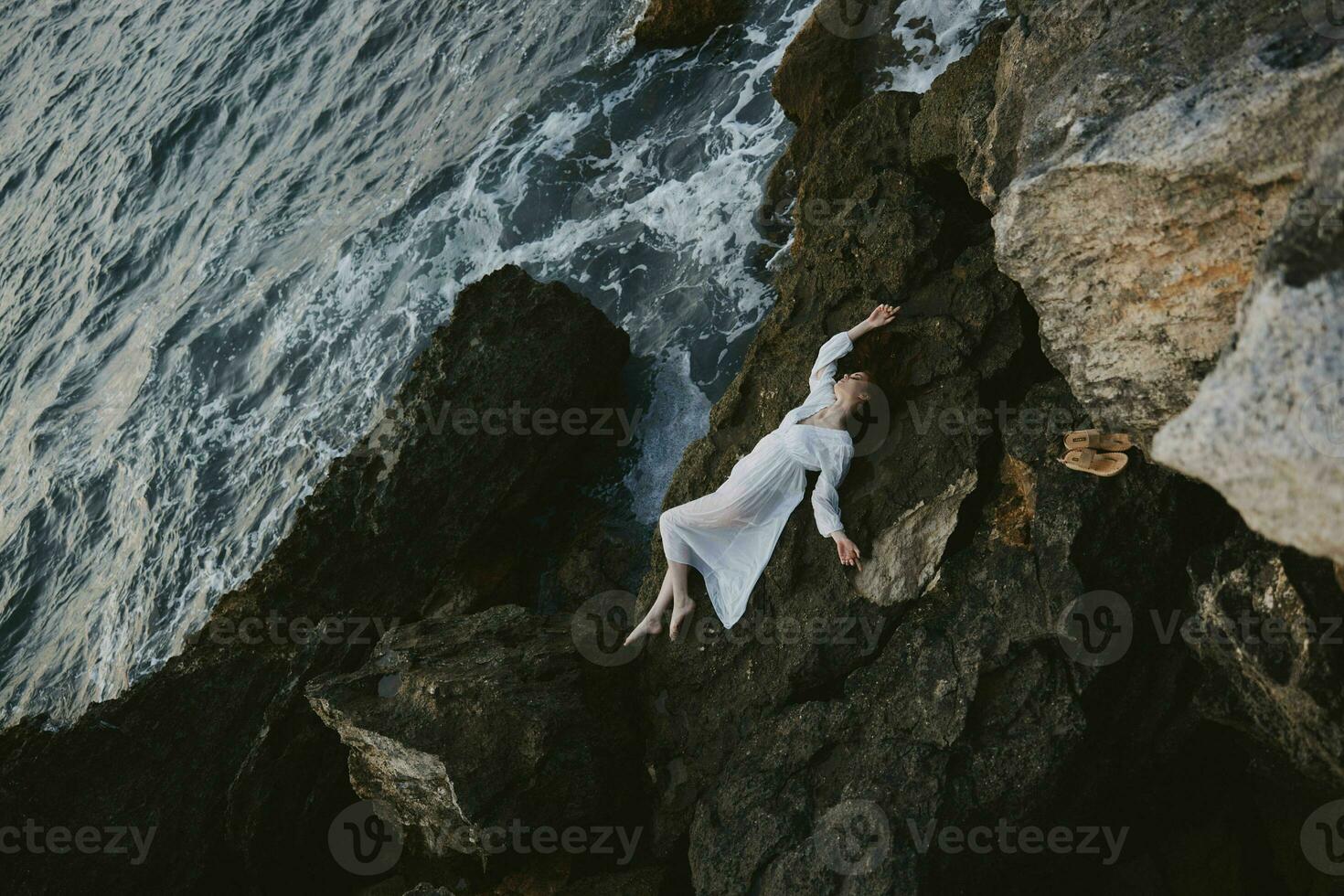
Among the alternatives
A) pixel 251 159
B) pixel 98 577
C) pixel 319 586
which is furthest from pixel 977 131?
pixel 251 159

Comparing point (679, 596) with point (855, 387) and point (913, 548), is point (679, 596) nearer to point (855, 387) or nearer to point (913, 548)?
point (913, 548)

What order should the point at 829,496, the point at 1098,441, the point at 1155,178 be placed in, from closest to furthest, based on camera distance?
the point at 1155,178
the point at 1098,441
the point at 829,496

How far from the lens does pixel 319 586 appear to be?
9195 millimetres


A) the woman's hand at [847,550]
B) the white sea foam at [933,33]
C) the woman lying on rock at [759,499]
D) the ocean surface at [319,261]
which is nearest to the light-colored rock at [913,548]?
the woman's hand at [847,550]

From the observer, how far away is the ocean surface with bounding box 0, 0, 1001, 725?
1191cm

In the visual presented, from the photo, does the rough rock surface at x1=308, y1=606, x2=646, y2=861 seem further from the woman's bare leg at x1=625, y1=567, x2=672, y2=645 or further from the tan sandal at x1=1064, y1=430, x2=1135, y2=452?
the tan sandal at x1=1064, y1=430, x2=1135, y2=452

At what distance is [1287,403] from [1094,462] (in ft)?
8.47

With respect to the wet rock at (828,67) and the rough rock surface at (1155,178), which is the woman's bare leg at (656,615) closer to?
the rough rock surface at (1155,178)

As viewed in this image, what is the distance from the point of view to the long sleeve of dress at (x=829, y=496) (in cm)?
671

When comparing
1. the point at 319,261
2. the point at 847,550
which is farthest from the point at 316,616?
the point at 319,261

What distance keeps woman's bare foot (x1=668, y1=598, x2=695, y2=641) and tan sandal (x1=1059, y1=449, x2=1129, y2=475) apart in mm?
2651

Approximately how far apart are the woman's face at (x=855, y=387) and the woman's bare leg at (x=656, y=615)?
1705 millimetres

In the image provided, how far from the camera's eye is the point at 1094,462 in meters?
5.91

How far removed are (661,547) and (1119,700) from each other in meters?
3.30
